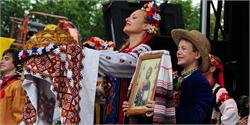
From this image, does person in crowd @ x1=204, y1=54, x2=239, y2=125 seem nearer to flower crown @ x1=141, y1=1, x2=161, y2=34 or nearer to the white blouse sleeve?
flower crown @ x1=141, y1=1, x2=161, y2=34

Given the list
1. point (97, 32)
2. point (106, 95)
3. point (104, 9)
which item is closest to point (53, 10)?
point (97, 32)

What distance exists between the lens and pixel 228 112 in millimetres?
5395

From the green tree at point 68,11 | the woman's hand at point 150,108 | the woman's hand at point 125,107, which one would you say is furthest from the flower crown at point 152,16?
the green tree at point 68,11

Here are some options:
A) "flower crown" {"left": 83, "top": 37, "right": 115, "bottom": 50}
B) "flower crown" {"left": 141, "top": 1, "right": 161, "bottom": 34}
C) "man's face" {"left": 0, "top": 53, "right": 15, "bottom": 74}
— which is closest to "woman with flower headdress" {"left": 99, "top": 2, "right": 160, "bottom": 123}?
"flower crown" {"left": 141, "top": 1, "right": 161, "bottom": 34}

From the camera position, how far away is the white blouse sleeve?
504cm

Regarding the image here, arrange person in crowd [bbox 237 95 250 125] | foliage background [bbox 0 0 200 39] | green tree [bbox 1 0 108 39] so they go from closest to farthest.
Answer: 1. person in crowd [bbox 237 95 250 125]
2. foliage background [bbox 0 0 200 39]
3. green tree [bbox 1 0 108 39]

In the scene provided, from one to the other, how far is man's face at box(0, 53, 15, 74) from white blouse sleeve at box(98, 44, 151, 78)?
1.22m

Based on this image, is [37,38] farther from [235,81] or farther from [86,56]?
[235,81]

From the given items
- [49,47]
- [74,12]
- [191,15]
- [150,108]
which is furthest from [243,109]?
[74,12]

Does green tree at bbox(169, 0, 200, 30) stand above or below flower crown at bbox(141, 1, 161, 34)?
above

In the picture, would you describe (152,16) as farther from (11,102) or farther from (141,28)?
(11,102)

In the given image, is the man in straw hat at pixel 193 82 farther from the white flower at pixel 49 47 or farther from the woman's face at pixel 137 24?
the white flower at pixel 49 47

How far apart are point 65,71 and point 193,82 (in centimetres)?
96

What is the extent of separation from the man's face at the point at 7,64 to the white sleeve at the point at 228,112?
6.06ft
